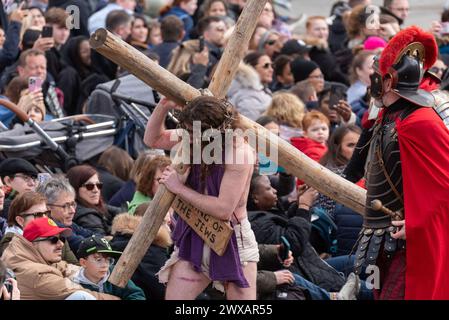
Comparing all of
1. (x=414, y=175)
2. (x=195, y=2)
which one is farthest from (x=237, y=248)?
(x=195, y=2)

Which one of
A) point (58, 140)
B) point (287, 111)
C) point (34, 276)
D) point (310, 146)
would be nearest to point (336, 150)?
point (310, 146)

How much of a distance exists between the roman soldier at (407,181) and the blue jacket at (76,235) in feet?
8.42

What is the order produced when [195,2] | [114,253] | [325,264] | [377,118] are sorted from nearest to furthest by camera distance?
[377,118] < [114,253] < [325,264] < [195,2]

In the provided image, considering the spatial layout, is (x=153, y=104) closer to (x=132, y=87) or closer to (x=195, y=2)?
(x=132, y=87)

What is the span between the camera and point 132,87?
45.6 feet

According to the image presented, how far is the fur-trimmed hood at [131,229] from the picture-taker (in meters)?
10.5

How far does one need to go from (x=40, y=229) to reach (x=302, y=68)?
6.22 meters

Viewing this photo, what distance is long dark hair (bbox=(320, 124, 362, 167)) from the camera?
477 inches

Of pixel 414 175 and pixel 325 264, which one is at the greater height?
pixel 414 175

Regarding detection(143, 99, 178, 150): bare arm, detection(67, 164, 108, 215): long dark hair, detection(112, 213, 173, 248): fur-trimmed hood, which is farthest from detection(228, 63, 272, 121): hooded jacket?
detection(143, 99, 178, 150): bare arm

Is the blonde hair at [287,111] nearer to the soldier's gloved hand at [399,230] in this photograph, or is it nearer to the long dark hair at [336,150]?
the long dark hair at [336,150]

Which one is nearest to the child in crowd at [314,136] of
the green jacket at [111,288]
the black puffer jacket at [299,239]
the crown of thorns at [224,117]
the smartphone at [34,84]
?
the black puffer jacket at [299,239]

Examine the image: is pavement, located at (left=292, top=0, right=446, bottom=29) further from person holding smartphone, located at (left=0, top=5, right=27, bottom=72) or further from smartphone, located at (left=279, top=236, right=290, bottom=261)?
smartphone, located at (left=279, top=236, right=290, bottom=261)
